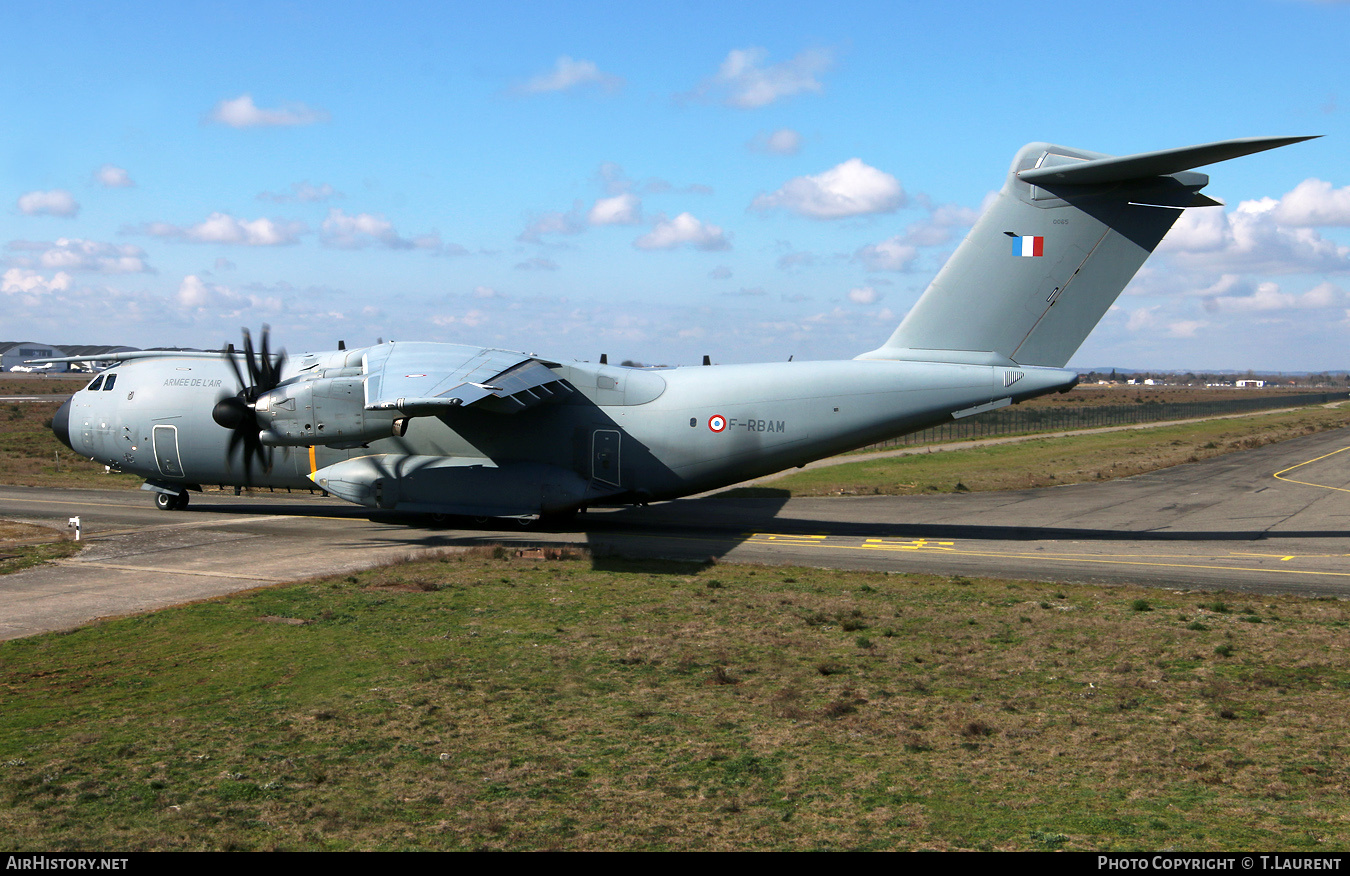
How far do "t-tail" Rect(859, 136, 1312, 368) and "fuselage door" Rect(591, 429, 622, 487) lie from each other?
8.07m

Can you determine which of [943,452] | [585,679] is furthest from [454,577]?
[943,452]

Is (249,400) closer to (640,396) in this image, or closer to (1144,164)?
(640,396)

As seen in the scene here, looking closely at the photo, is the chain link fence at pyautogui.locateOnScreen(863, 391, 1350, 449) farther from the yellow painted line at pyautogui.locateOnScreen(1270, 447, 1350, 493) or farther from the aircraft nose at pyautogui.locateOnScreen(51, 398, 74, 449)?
the aircraft nose at pyautogui.locateOnScreen(51, 398, 74, 449)

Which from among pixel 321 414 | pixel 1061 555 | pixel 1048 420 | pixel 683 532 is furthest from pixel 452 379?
pixel 1048 420

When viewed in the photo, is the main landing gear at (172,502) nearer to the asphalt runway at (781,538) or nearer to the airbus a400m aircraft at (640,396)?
the asphalt runway at (781,538)

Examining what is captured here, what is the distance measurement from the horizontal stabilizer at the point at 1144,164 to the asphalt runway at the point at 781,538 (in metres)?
8.04

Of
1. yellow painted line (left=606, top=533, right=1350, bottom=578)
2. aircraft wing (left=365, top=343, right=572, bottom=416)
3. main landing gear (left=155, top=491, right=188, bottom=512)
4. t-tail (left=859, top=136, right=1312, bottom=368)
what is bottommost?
yellow painted line (left=606, top=533, right=1350, bottom=578)

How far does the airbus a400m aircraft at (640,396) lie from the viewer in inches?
764

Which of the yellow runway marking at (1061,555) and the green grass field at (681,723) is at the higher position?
the yellow runway marking at (1061,555)

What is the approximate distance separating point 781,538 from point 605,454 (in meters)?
4.85

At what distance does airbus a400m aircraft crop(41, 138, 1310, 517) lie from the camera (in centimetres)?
1941

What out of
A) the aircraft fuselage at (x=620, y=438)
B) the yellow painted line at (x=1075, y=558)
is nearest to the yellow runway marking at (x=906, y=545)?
the yellow painted line at (x=1075, y=558)

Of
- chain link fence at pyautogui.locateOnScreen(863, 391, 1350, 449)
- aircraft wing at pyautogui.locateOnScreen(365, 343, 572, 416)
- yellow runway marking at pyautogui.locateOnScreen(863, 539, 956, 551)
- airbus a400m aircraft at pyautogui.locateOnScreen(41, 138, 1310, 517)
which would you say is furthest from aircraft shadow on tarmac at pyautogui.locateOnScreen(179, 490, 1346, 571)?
chain link fence at pyautogui.locateOnScreen(863, 391, 1350, 449)

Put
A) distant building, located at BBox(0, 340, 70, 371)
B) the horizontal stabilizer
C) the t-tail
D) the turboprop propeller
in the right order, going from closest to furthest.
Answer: the horizontal stabilizer → the t-tail → the turboprop propeller → distant building, located at BBox(0, 340, 70, 371)
